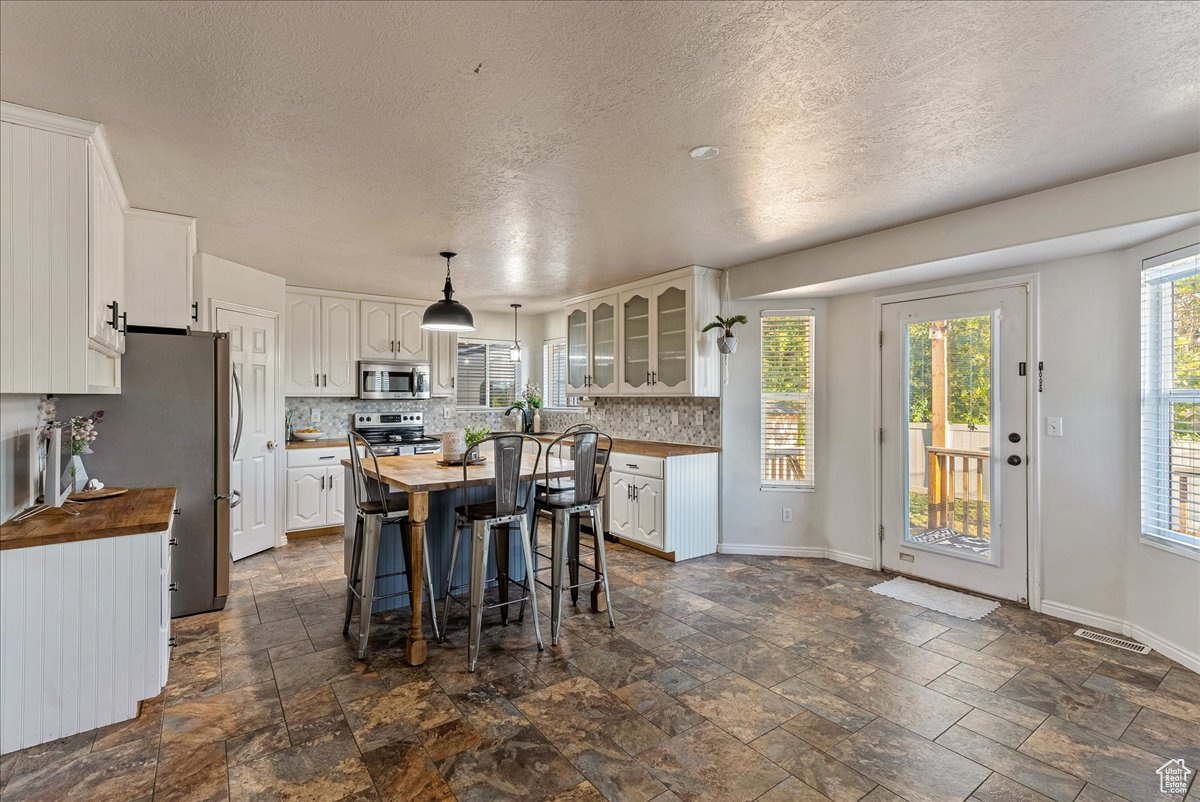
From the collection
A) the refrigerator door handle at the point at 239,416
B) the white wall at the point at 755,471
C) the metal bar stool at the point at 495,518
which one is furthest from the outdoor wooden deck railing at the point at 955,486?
the refrigerator door handle at the point at 239,416

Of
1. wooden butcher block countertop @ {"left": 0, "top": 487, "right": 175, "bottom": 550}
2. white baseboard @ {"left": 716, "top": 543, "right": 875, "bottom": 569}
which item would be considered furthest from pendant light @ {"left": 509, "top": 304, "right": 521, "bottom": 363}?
wooden butcher block countertop @ {"left": 0, "top": 487, "right": 175, "bottom": 550}

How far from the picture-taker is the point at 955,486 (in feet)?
12.8

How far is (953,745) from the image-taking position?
2.19 meters

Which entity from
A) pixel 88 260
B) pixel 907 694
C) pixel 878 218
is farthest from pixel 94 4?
pixel 907 694

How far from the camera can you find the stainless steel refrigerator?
10.3 ft

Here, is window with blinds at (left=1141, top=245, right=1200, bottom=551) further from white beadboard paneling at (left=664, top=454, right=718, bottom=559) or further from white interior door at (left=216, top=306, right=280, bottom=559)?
white interior door at (left=216, top=306, right=280, bottom=559)

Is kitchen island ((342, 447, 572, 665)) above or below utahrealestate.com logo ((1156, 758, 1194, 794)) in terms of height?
above

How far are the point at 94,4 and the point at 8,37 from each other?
40cm

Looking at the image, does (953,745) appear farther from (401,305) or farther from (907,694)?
(401,305)

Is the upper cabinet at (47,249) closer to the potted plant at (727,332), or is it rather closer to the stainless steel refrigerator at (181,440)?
the stainless steel refrigerator at (181,440)

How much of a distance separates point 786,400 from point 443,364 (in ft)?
12.1

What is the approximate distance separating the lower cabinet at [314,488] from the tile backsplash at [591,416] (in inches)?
24.2

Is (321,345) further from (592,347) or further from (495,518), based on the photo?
(495,518)

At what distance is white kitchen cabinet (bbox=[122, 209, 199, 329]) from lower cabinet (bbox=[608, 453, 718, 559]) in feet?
10.8
